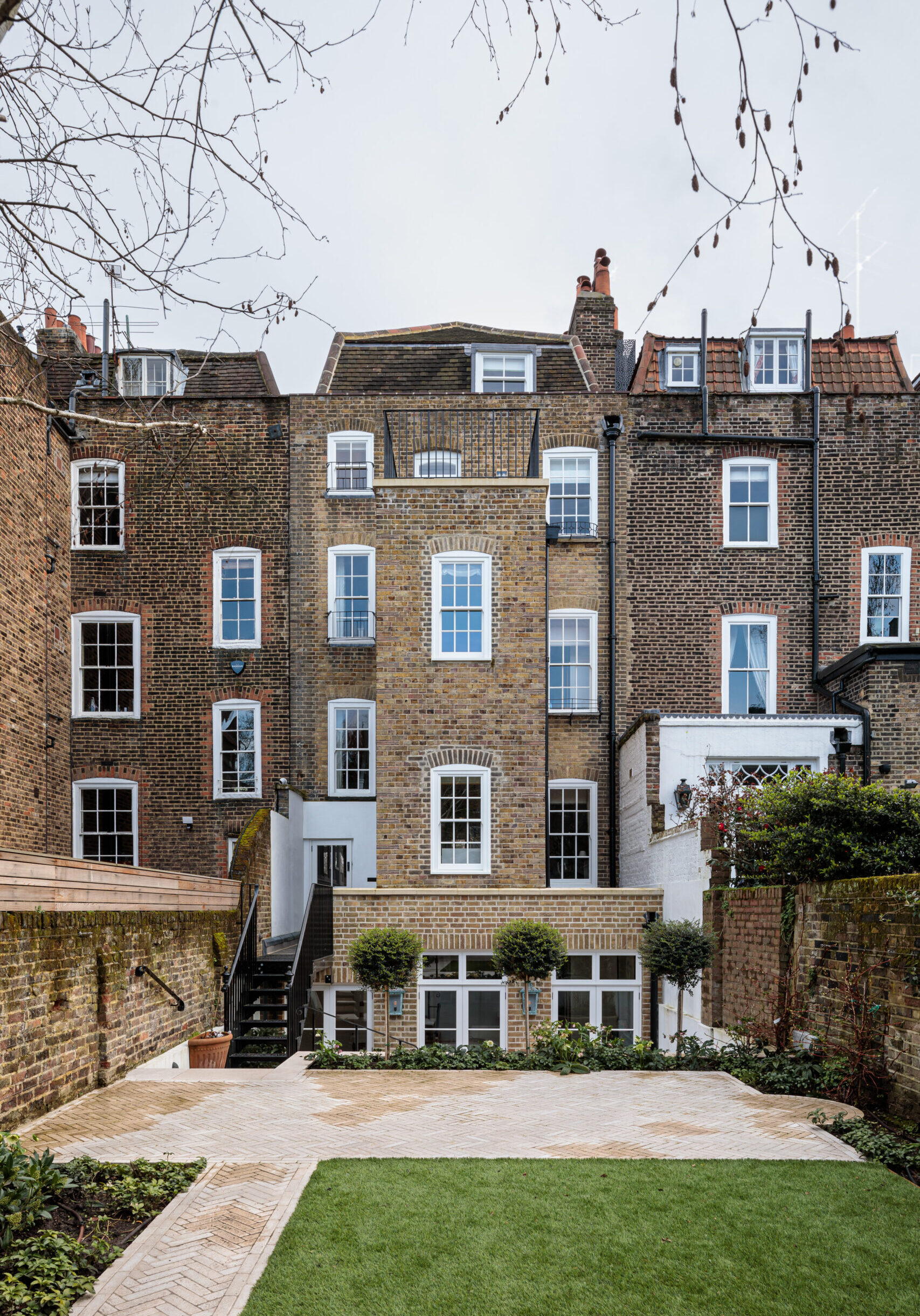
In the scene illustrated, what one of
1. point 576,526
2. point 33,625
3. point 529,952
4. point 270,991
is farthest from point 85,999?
point 576,526

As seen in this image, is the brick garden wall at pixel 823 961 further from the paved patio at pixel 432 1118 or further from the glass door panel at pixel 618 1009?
the glass door panel at pixel 618 1009

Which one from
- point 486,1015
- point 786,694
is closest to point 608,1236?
point 486,1015

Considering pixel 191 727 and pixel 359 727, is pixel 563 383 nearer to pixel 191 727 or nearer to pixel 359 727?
pixel 359 727

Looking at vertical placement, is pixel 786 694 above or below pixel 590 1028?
above

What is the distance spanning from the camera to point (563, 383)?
21.2 meters

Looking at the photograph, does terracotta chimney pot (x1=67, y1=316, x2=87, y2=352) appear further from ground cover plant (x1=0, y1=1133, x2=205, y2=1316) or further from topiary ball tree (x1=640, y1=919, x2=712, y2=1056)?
ground cover plant (x1=0, y1=1133, x2=205, y2=1316)

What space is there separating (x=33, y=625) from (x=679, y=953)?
1312 centimetres

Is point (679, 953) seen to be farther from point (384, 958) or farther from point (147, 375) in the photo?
point (147, 375)

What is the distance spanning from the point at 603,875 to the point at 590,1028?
827 cm

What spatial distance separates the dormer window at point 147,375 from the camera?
21.6 meters

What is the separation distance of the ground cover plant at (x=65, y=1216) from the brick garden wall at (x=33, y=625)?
12066mm

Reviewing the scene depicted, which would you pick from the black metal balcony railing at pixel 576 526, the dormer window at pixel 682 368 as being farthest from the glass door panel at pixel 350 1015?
the dormer window at pixel 682 368

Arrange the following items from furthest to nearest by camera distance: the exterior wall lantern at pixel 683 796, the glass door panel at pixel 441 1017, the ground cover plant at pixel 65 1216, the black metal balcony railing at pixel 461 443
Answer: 1. the black metal balcony railing at pixel 461 443
2. the exterior wall lantern at pixel 683 796
3. the glass door panel at pixel 441 1017
4. the ground cover plant at pixel 65 1216

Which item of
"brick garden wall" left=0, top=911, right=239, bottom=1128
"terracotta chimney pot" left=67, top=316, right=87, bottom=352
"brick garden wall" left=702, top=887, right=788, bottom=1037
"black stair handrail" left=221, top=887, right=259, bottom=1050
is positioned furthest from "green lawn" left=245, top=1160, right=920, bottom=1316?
"terracotta chimney pot" left=67, top=316, right=87, bottom=352
